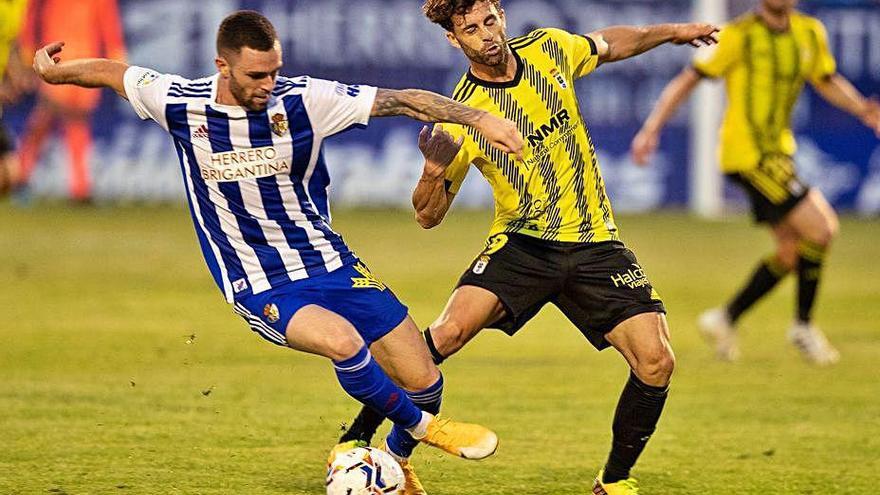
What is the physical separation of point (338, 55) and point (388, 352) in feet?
49.6

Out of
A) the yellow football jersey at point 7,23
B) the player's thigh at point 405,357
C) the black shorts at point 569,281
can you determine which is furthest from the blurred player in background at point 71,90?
the player's thigh at point 405,357

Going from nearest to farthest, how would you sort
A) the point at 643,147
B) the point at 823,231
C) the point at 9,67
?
the point at 643,147 < the point at 823,231 < the point at 9,67

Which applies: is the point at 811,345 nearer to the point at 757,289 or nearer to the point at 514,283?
the point at 757,289

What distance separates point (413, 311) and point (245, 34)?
683 centimetres

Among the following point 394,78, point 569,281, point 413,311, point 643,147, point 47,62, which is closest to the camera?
point 47,62

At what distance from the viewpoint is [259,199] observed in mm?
6574

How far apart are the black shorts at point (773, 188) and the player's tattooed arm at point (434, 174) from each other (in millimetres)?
4887

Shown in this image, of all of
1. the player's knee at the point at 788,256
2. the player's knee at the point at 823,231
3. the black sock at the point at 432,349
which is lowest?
the player's knee at the point at 788,256

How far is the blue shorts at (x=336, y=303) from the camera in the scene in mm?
6559

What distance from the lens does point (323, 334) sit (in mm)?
6359

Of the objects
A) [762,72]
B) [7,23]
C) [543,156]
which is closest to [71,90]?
[7,23]

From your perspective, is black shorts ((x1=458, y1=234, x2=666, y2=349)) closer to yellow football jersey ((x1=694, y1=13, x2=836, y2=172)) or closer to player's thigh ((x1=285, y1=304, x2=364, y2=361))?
player's thigh ((x1=285, y1=304, x2=364, y2=361))

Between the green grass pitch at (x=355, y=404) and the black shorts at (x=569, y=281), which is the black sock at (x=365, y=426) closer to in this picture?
the green grass pitch at (x=355, y=404)

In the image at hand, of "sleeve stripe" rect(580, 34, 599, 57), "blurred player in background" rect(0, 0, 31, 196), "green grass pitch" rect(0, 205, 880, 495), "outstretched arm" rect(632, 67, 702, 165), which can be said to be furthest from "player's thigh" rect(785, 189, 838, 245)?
"blurred player in background" rect(0, 0, 31, 196)
